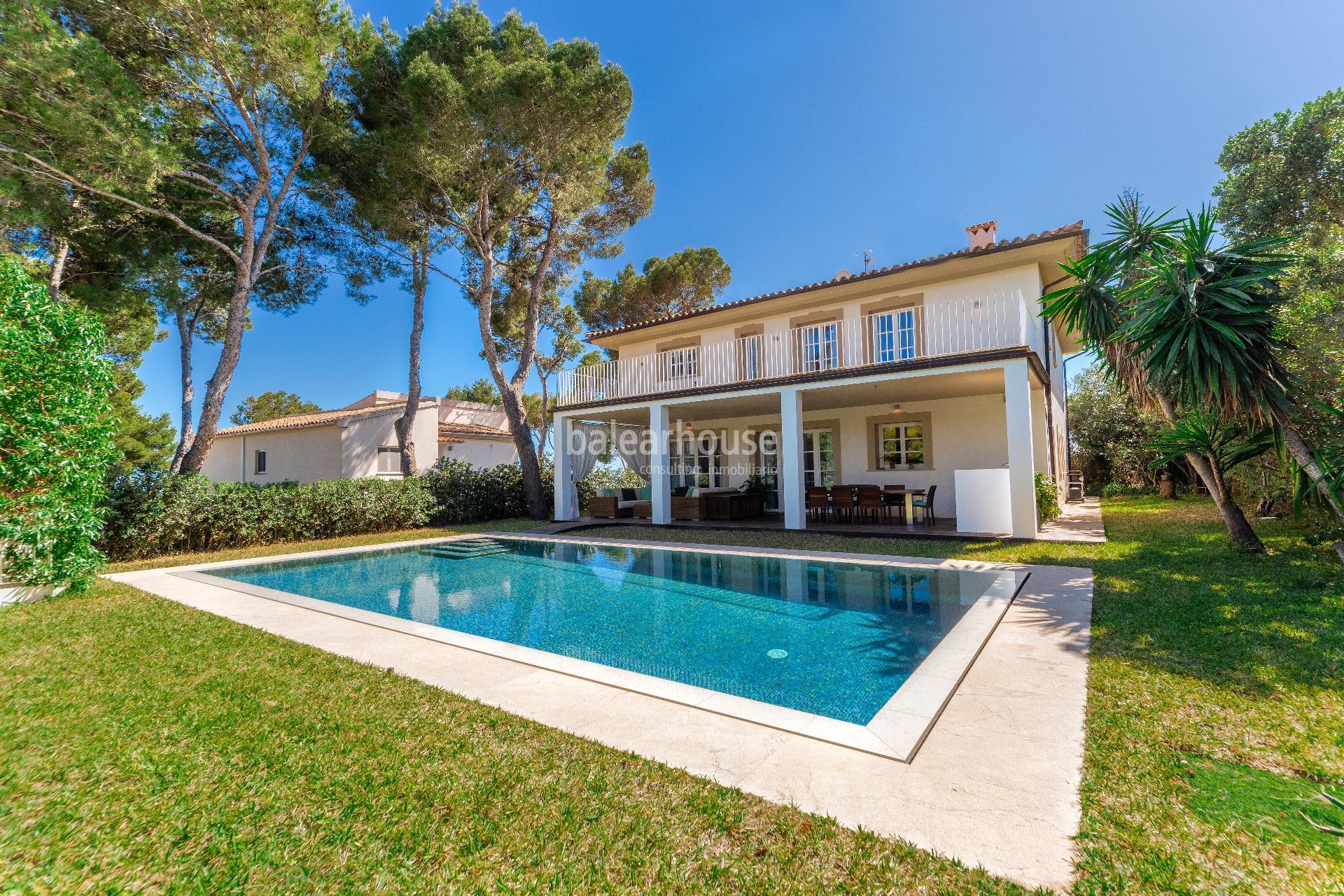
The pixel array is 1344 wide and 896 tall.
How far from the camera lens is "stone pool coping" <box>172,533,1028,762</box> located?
116 inches

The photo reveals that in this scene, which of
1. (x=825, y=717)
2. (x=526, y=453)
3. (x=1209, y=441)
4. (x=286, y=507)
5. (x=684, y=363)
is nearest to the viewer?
(x=825, y=717)

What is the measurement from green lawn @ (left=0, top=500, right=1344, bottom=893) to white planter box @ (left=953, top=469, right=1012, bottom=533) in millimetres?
5221

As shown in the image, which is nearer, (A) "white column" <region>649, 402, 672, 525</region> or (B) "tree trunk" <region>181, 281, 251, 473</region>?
(B) "tree trunk" <region>181, 281, 251, 473</region>

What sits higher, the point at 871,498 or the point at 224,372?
the point at 224,372

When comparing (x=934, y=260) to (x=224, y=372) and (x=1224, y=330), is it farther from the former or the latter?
(x=224, y=372)

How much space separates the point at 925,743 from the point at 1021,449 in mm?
7754

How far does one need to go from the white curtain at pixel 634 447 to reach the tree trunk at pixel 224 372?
9417mm

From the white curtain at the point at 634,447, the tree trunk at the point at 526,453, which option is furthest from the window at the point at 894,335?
the tree trunk at the point at 526,453

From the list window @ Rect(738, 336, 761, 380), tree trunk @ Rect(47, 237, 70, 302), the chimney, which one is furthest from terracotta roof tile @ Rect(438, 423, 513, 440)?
the chimney

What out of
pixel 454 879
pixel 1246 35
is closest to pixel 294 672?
pixel 454 879

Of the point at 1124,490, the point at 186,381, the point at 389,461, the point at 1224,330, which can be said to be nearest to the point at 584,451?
the point at 389,461

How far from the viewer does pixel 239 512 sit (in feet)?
35.9

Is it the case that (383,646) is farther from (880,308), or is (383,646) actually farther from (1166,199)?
(880,308)

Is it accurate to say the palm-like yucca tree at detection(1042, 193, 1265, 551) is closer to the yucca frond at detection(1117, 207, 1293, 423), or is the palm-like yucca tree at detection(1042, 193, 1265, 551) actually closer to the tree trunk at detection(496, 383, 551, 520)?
the yucca frond at detection(1117, 207, 1293, 423)
